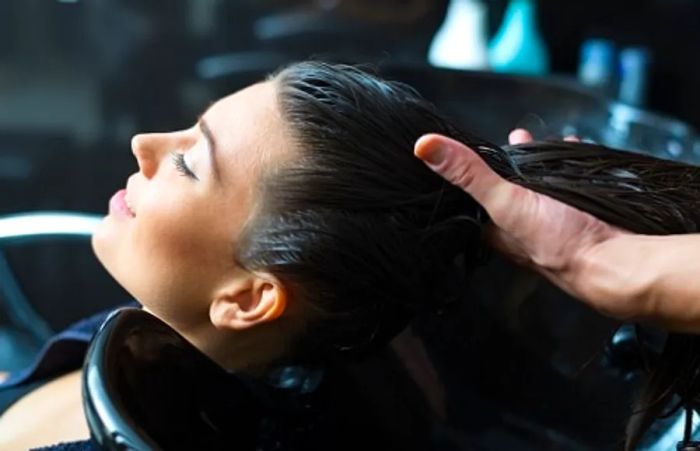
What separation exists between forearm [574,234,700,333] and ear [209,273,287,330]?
0.73 ft

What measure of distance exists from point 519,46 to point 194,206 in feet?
3.72

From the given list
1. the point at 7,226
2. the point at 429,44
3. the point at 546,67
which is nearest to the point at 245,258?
the point at 7,226

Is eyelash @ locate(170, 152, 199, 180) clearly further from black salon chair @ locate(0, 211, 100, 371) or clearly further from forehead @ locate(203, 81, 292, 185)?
black salon chair @ locate(0, 211, 100, 371)

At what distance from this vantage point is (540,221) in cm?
65

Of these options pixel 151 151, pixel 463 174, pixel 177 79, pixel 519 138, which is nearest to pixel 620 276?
pixel 463 174

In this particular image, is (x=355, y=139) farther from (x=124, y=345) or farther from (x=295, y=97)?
(x=124, y=345)

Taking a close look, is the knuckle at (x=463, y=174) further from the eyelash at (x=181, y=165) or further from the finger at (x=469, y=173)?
the eyelash at (x=181, y=165)

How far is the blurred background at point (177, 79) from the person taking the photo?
4.91 ft

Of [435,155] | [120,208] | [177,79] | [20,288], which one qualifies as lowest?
[20,288]

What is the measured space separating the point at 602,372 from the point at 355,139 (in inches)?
12.1

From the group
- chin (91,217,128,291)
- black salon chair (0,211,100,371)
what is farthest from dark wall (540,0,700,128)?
chin (91,217,128,291)

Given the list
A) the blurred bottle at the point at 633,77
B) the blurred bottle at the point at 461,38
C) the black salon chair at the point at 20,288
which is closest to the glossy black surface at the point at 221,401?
the black salon chair at the point at 20,288

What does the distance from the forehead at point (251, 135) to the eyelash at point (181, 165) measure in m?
0.03

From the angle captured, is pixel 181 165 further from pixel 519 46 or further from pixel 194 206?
pixel 519 46
